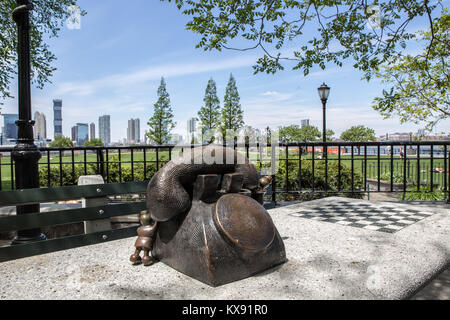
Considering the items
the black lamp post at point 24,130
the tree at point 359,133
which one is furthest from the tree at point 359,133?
the black lamp post at point 24,130

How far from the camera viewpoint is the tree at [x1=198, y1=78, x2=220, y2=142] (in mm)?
41844

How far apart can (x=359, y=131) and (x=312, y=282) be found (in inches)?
2742

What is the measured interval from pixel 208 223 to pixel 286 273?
30.5 inches

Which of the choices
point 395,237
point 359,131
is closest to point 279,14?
point 395,237

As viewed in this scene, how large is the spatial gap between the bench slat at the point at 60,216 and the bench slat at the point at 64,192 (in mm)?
143

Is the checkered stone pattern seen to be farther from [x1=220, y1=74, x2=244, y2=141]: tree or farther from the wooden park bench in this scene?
[x1=220, y1=74, x2=244, y2=141]: tree

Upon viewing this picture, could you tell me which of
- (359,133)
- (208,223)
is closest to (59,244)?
(208,223)

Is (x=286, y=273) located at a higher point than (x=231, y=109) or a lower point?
lower

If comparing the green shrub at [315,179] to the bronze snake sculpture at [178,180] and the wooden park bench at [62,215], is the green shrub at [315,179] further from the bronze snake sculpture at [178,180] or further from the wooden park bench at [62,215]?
the bronze snake sculpture at [178,180]

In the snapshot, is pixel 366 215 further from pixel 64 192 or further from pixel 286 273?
pixel 64 192

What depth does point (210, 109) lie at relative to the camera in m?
41.8

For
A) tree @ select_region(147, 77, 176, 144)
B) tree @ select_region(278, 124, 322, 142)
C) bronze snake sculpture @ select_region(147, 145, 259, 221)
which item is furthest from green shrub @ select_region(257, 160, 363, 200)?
tree @ select_region(278, 124, 322, 142)
